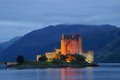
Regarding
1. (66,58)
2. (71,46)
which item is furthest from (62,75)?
(71,46)

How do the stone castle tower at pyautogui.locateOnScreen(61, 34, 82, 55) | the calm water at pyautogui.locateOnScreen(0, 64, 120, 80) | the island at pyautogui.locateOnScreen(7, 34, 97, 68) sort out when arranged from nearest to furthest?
1. the calm water at pyautogui.locateOnScreen(0, 64, 120, 80)
2. the island at pyautogui.locateOnScreen(7, 34, 97, 68)
3. the stone castle tower at pyautogui.locateOnScreen(61, 34, 82, 55)

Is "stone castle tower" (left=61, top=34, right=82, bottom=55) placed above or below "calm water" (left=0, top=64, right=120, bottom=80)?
above

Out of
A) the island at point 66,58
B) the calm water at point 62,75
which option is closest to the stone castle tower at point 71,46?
the island at point 66,58

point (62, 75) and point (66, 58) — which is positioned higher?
point (66, 58)

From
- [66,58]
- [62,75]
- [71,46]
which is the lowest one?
[62,75]

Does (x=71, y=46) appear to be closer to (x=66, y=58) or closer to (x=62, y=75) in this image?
(x=66, y=58)

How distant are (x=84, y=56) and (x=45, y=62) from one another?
18851mm

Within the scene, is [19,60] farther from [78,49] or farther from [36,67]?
[78,49]

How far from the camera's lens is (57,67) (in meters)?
149

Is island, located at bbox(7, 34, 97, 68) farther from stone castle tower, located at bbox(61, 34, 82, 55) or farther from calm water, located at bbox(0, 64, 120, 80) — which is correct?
calm water, located at bbox(0, 64, 120, 80)

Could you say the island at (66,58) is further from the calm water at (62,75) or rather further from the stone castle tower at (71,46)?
the calm water at (62,75)

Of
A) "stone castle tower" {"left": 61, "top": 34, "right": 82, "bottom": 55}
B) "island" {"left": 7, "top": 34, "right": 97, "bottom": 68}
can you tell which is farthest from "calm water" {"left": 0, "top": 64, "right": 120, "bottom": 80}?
"stone castle tower" {"left": 61, "top": 34, "right": 82, "bottom": 55}

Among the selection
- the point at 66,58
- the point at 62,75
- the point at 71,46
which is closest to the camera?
the point at 62,75

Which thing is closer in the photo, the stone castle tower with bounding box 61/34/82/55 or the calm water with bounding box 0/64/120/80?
the calm water with bounding box 0/64/120/80
